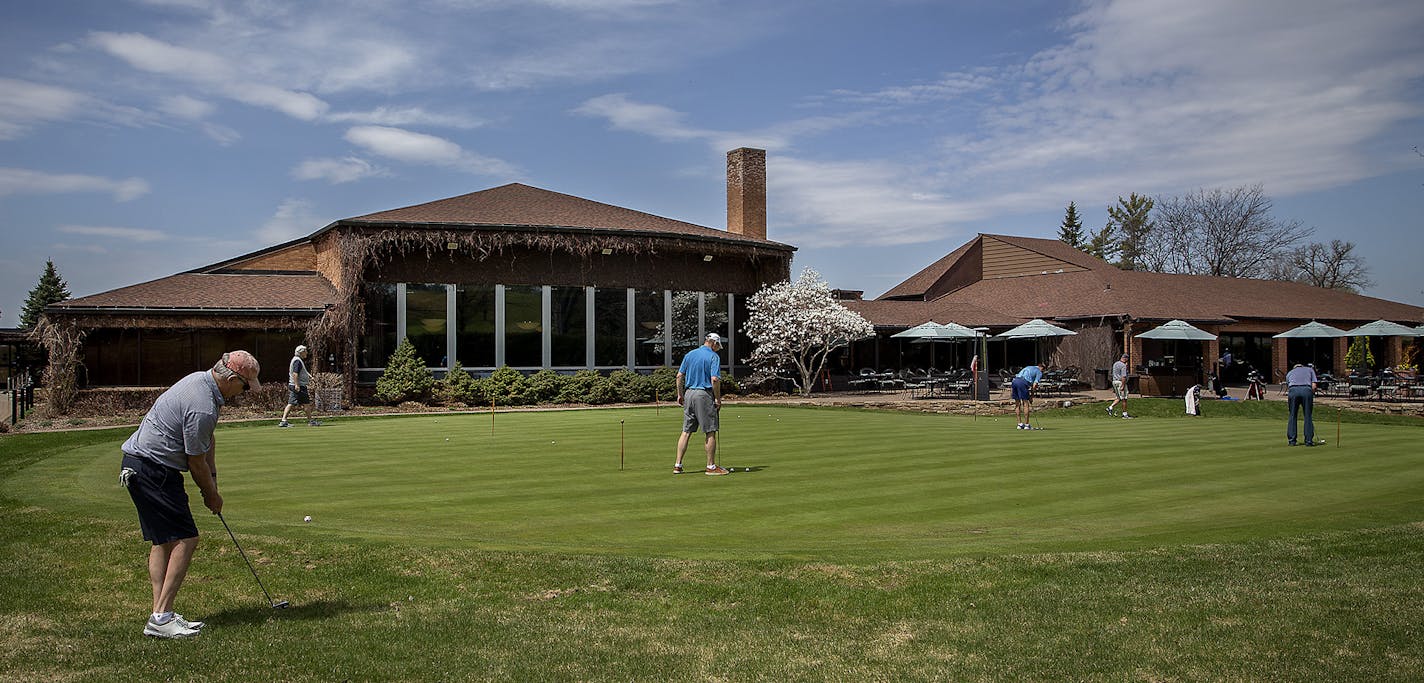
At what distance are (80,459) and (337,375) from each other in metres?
15.5

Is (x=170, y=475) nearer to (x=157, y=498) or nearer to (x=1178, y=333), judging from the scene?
(x=157, y=498)

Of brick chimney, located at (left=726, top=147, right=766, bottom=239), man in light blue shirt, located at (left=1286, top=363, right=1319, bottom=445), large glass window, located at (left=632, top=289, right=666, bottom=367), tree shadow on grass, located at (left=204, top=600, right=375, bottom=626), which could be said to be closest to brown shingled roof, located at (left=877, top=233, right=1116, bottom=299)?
brick chimney, located at (left=726, top=147, right=766, bottom=239)

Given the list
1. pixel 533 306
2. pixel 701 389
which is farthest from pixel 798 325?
pixel 701 389

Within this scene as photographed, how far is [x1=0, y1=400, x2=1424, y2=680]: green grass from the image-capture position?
5582 mm

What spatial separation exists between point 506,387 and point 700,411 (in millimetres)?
20109

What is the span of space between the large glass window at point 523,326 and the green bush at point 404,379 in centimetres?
325

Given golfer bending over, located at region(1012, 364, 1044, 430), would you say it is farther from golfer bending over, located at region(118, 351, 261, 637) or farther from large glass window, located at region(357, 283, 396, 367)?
large glass window, located at region(357, 283, 396, 367)

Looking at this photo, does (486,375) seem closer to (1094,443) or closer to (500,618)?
(1094,443)

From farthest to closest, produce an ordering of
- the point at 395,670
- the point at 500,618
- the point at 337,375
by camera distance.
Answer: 1. the point at 337,375
2. the point at 500,618
3. the point at 395,670

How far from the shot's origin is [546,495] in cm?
1127

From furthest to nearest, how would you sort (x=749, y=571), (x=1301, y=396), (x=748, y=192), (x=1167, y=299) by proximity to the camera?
(x=1167, y=299)
(x=748, y=192)
(x=1301, y=396)
(x=749, y=571)

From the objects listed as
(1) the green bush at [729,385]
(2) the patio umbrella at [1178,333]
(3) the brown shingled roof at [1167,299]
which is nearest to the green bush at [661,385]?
(1) the green bush at [729,385]

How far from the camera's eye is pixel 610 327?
120 ft

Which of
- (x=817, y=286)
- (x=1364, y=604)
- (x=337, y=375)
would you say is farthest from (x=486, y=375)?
(x=1364, y=604)
